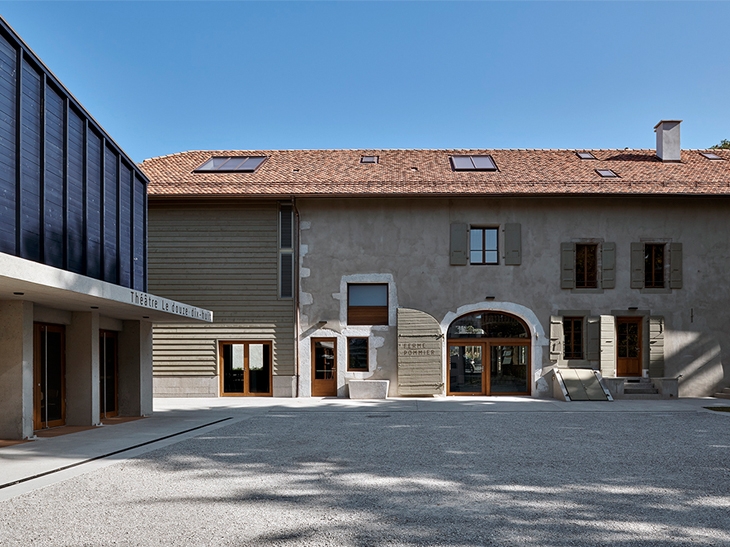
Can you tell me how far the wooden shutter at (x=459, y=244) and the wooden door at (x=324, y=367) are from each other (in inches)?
172

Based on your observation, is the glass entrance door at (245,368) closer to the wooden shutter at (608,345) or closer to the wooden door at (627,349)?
the wooden shutter at (608,345)

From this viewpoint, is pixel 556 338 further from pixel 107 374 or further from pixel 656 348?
pixel 107 374

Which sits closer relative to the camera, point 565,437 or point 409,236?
point 565,437

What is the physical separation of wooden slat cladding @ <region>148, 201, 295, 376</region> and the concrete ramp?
8023 millimetres

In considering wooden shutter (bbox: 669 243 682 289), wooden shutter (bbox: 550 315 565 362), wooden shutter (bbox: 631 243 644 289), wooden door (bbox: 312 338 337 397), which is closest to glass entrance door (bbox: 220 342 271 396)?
wooden door (bbox: 312 338 337 397)

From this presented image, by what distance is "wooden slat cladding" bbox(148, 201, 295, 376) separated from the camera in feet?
66.6

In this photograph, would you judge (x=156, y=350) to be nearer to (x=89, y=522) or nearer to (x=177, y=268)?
(x=177, y=268)

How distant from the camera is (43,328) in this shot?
12.2m

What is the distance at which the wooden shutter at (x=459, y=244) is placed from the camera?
66.9 ft

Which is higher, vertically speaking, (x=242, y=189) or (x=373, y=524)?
(x=242, y=189)

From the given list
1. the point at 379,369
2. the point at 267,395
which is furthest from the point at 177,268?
the point at 379,369

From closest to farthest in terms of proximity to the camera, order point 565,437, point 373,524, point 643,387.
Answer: point 373,524, point 565,437, point 643,387

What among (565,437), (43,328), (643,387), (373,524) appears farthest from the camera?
(643,387)

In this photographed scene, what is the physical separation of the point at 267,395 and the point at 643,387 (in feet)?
36.6
